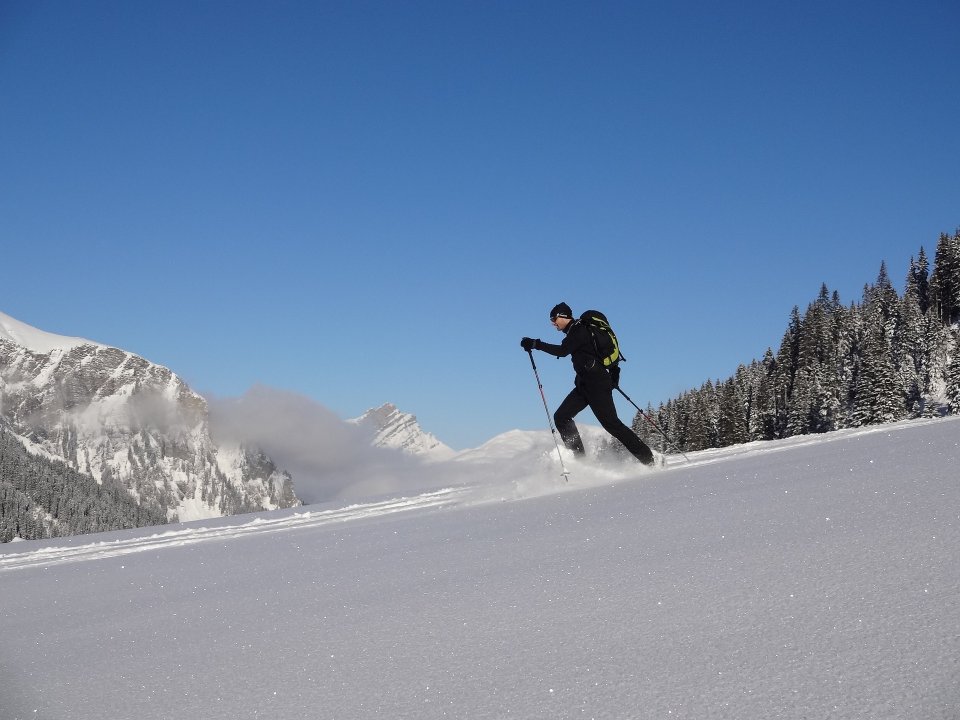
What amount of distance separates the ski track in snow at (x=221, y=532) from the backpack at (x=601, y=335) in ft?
8.97

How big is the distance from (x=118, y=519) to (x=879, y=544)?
633 ft

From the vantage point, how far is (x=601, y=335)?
9062 mm

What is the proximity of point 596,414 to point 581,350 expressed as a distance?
0.90 meters

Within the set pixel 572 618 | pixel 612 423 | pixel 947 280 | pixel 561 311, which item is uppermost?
pixel 947 280

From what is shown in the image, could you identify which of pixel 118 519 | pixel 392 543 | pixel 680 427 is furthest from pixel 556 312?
pixel 118 519

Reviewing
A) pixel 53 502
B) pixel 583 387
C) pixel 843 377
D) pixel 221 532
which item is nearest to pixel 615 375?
pixel 583 387

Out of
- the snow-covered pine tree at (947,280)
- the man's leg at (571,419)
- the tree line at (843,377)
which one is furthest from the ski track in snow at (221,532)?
the snow-covered pine tree at (947,280)

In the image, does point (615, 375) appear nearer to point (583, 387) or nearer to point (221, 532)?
point (583, 387)

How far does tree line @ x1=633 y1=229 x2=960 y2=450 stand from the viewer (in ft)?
192

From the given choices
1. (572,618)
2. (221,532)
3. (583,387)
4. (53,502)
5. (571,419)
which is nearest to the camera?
(572,618)

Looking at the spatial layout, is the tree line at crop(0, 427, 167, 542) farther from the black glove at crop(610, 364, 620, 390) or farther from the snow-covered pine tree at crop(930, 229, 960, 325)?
the black glove at crop(610, 364, 620, 390)

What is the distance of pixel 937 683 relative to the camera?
1805mm

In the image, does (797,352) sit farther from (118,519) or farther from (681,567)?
(118,519)

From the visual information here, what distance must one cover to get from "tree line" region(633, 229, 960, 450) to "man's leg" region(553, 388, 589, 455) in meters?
49.4
